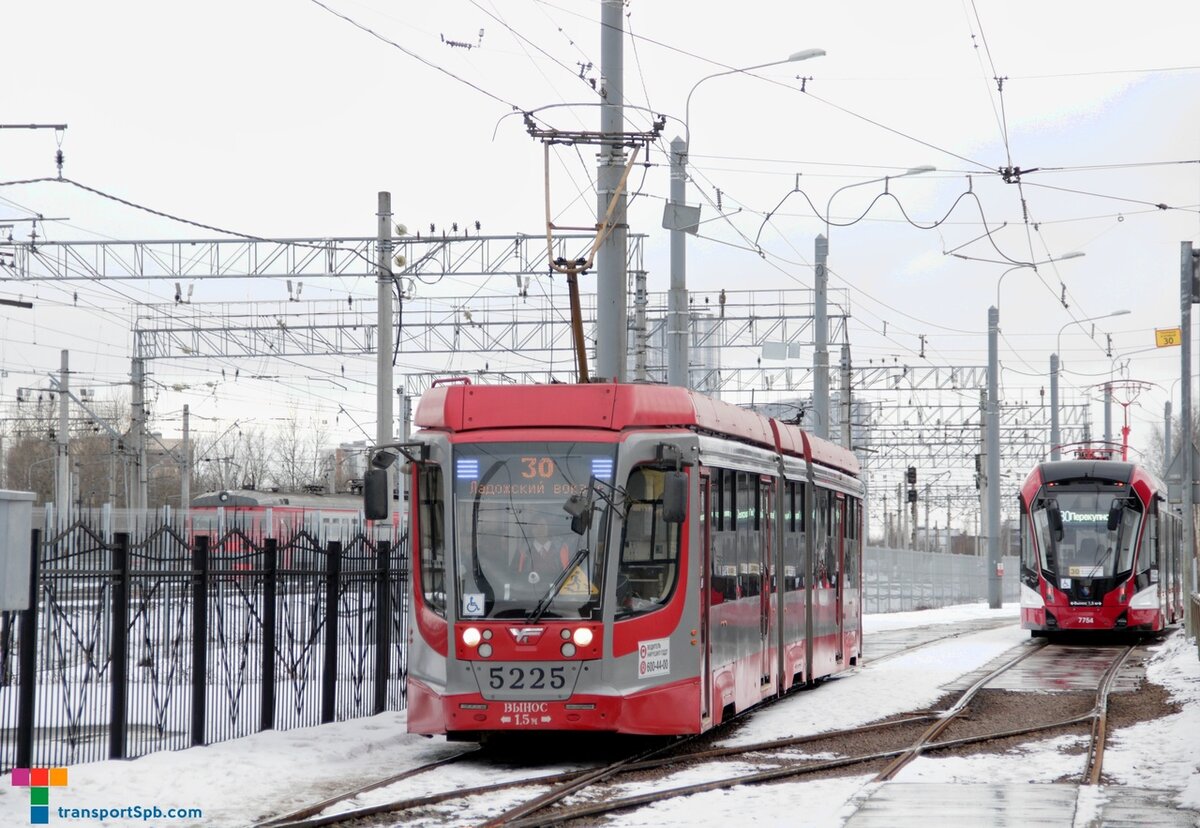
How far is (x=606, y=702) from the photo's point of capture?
524 inches

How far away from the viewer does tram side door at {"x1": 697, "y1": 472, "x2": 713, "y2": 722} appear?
14172mm

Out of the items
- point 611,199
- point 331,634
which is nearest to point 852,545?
point 611,199

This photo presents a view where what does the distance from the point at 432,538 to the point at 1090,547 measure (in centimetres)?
1890

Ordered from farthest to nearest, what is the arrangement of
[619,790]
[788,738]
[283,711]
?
[283,711]
[788,738]
[619,790]

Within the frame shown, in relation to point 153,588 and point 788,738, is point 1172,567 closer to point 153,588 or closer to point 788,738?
point 788,738

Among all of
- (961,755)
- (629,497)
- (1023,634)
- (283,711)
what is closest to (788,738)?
(961,755)

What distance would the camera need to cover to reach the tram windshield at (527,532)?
1348cm

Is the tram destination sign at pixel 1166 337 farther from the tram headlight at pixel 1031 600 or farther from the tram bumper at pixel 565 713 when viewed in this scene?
the tram bumper at pixel 565 713

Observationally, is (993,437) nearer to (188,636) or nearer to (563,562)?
(188,636)

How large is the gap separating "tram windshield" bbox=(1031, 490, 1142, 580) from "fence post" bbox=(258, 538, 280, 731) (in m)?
18.3

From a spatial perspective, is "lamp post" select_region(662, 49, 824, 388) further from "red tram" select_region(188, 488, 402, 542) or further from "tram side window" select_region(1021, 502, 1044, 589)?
→ "red tram" select_region(188, 488, 402, 542)

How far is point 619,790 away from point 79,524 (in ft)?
14.1

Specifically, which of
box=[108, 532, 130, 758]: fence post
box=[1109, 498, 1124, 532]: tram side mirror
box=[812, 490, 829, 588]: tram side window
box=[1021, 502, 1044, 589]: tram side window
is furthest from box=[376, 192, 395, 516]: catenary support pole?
box=[1109, 498, 1124, 532]: tram side mirror

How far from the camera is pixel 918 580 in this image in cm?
5578
